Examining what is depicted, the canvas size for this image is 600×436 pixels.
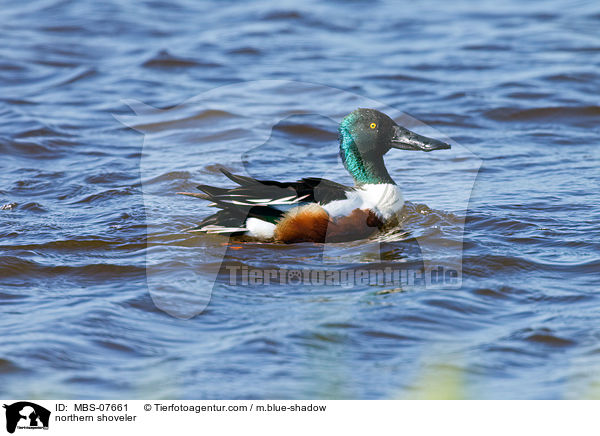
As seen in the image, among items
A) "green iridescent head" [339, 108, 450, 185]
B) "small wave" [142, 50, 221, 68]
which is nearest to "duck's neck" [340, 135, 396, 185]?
"green iridescent head" [339, 108, 450, 185]

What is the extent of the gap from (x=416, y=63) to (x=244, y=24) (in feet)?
11.2

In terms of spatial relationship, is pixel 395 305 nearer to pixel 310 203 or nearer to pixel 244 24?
pixel 310 203

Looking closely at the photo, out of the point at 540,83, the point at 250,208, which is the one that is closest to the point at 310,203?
the point at 250,208

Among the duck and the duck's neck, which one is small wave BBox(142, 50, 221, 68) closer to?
the duck's neck

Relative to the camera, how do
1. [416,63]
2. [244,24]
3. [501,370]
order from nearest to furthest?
[501,370] < [416,63] < [244,24]

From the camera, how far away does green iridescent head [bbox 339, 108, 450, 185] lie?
637cm

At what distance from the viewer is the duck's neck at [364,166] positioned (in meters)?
6.38

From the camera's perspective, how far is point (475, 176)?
26.1 feet
